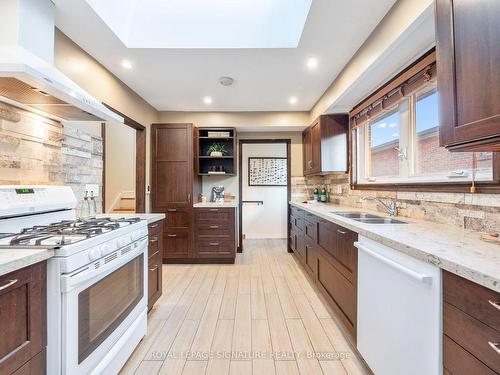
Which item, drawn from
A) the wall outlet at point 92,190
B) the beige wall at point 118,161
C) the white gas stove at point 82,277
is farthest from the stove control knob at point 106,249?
the beige wall at point 118,161

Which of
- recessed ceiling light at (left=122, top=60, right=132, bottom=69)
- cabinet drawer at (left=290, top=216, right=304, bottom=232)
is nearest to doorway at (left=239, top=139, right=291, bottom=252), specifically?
cabinet drawer at (left=290, top=216, right=304, bottom=232)

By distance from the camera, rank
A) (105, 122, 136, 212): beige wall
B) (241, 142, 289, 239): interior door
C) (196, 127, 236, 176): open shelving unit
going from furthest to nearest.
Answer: (241, 142, 289, 239): interior door → (196, 127, 236, 176): open shelving unit → (105, 122, 136, 212): beige wall

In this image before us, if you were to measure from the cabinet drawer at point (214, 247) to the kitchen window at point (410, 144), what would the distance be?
1.99m

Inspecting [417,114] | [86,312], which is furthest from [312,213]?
[86,312]

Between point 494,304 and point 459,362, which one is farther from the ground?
point 494,304

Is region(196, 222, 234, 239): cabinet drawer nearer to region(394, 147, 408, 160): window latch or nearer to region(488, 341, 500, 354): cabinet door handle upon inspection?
region(394, 147, 408, 160): window latch

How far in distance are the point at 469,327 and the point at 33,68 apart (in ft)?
6.95

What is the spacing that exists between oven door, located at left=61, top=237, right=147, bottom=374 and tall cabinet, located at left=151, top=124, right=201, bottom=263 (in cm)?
191

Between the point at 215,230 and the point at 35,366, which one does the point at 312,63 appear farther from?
the point at 35,366

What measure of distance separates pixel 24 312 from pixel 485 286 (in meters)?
1.62

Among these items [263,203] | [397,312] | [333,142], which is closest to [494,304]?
[397,312]

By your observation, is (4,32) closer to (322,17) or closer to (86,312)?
(86,312)

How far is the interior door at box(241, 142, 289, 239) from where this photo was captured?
19.2 ft

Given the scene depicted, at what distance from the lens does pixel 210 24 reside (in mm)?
2191
